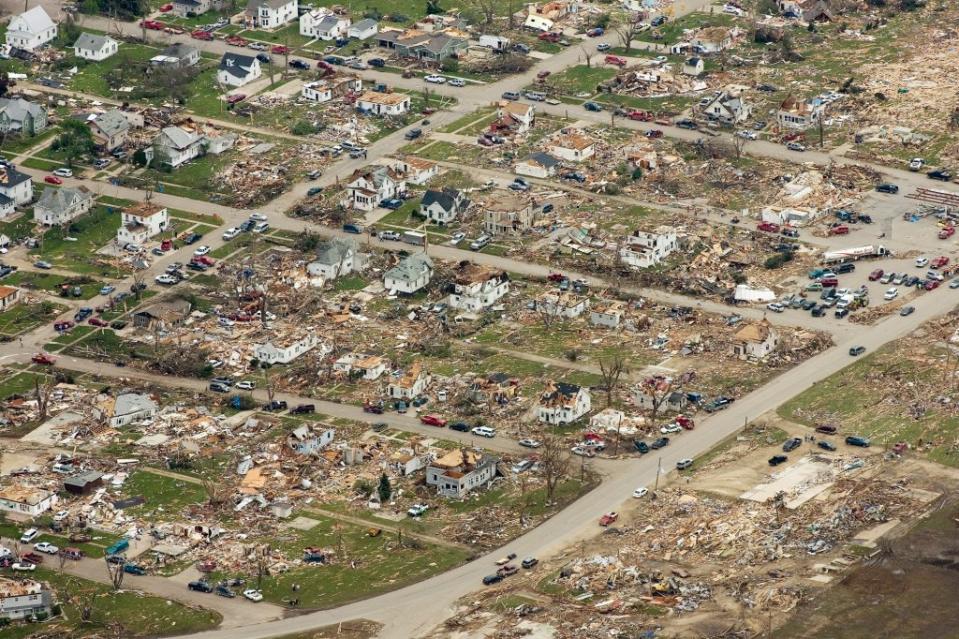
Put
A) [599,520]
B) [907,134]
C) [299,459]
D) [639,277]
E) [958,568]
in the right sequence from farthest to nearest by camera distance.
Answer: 1. [907,134]
2. [639,277]
3. [299,459]
4. [599,520]
5. [958,568]

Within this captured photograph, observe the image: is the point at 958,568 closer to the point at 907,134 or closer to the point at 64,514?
the point at 64,514

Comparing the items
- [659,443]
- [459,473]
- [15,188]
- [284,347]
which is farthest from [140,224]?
[659,443]

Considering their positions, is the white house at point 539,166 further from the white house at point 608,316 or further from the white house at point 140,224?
the white house at point 140,224

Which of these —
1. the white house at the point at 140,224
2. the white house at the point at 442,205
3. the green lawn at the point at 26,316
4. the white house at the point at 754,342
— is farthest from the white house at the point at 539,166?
the green lawn at the point at 26,316

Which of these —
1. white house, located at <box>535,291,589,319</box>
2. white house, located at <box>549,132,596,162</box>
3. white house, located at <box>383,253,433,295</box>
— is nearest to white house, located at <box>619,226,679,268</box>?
white house, located at <box>535,291,589,319</box>

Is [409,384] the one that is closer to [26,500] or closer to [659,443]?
[659,443]

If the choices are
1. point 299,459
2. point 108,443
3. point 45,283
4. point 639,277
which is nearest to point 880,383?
point 639,277
